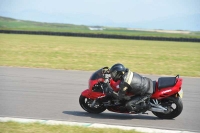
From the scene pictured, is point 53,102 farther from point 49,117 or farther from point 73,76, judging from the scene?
point 73,76

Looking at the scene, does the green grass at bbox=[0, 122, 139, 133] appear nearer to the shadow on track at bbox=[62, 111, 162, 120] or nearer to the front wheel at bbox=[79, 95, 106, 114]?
the shadow on track at bbox=[62, 111, 162, 120]

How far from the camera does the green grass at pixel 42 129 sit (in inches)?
255

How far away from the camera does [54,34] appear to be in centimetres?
6288

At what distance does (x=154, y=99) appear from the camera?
812 centimetres

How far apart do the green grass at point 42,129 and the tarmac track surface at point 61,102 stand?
899mm

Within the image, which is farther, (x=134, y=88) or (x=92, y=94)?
(x=92, y=94)

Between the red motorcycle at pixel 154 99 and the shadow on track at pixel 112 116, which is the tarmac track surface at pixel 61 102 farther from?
the red motorcycle at pixel 154 99

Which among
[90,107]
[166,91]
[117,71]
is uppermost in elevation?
[117,71]

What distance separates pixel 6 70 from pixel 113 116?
8.51 m

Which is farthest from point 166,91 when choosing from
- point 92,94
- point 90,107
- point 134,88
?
point 90,107

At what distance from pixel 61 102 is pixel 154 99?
252cm

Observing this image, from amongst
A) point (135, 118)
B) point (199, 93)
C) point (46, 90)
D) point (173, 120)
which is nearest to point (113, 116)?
point (135, 118)

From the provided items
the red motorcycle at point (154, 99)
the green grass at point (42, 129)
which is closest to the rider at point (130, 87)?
the red motorcycle at point (154, 99)

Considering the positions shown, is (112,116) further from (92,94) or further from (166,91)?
(166,91)
